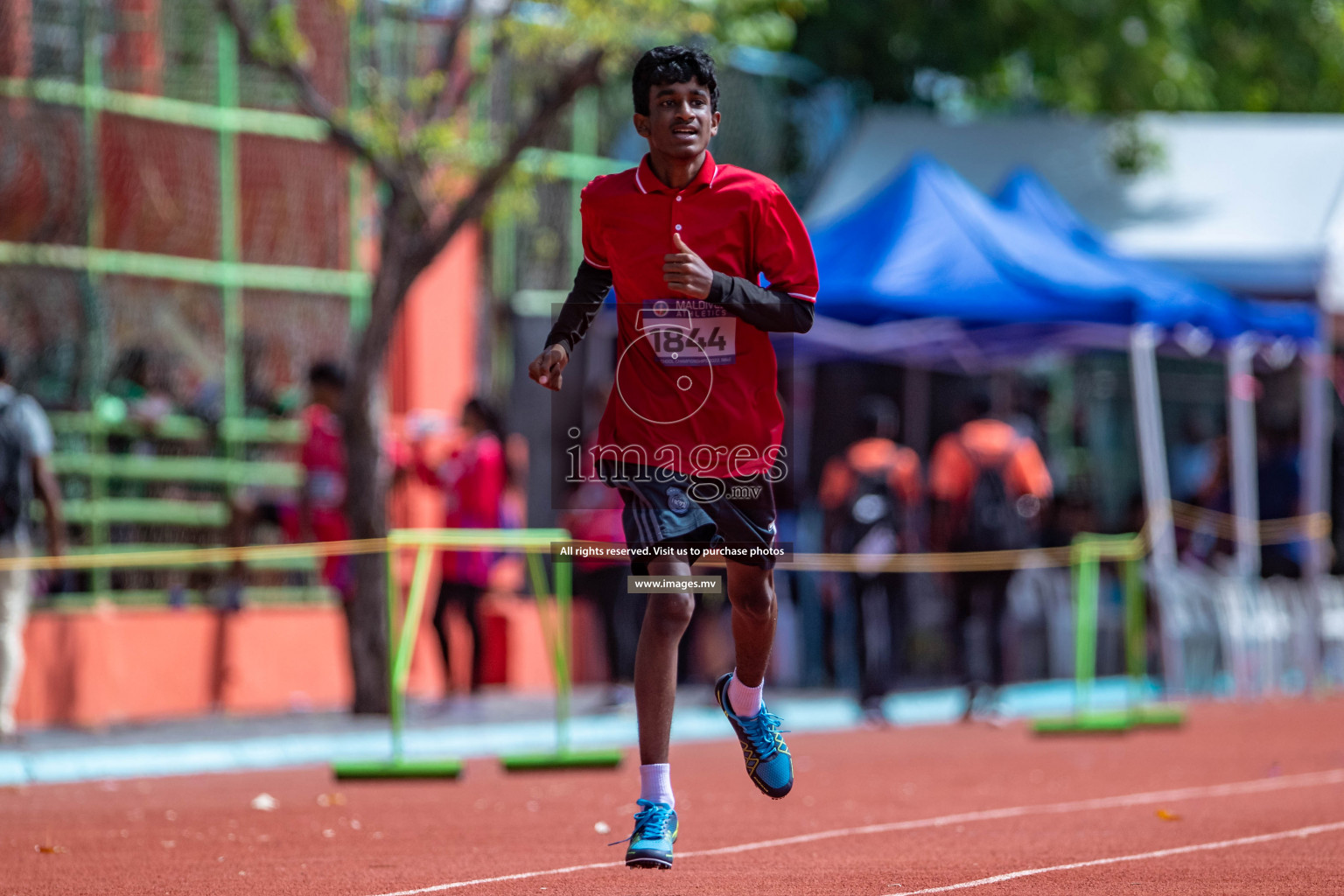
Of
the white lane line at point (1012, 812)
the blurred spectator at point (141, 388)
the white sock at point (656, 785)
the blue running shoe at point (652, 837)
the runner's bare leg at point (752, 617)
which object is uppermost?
the blurred spectator at point (141, 388)

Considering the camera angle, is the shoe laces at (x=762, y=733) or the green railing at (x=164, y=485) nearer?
the shoe laces at (x=762, y=733)

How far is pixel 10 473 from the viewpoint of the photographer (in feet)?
39.0

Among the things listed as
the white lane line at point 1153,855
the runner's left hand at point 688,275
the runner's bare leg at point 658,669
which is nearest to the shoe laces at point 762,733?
the runner's bare leg at point 658,669

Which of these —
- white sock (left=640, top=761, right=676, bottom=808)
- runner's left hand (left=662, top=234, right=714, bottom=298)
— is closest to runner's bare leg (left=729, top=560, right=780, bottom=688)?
white sock (left=640, top=761, right=676, bottom=808)

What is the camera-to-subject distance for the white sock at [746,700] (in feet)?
21.0

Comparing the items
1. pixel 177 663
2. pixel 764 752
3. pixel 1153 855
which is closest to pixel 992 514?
pixel 177 663

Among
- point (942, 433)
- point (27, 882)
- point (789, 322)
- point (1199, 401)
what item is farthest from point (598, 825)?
point (1199, 401)

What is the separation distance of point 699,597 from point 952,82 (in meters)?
9.71

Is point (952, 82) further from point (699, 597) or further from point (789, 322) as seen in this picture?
point (789, 322)

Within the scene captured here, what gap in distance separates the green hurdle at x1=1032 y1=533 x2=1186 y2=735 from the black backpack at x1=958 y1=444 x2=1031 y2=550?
46cm

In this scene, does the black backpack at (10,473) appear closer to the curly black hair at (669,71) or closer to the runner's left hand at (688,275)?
the curly black hair at (669,71)

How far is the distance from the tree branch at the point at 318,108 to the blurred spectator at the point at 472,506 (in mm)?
1561

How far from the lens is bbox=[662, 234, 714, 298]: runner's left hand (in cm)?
584

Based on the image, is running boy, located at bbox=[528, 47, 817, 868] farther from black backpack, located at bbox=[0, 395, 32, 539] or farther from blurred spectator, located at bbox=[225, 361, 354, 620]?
blurred spectator, located at bbox=[225, 361, 354, 620]
